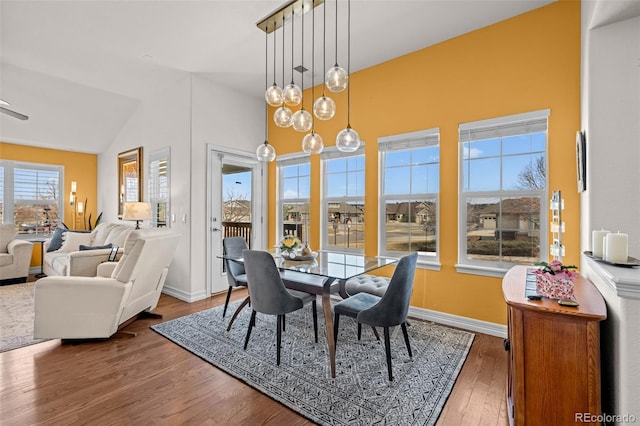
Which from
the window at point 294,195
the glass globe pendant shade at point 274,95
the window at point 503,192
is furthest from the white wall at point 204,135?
the window at point 503,192

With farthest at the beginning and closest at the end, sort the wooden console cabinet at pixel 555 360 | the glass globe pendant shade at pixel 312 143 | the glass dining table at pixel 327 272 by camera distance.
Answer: the glass globe pendant shade at pixel 312 143 → the glass dining table at pixel 327 272 → the wooden console cabinet at pixel 555 360

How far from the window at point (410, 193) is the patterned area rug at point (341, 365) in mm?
925

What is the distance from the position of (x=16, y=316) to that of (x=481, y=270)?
5.22 m

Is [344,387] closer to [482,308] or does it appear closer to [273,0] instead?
[482,308]

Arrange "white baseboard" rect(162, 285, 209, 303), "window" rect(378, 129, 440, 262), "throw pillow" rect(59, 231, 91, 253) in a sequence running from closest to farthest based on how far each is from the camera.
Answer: "window" rect(378, 129, 440, 262), "white baseboard" rect(162, 285, 209, 303), "throw pillow" rect(59, 231, 91, 253)

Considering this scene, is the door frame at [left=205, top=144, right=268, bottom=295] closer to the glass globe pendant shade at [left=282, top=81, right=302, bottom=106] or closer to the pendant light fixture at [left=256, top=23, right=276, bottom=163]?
the pendant light fixture at [left=256, top=23, right=276, bottom=163]

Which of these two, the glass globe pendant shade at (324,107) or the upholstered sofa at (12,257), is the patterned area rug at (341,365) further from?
the upholstered sofa at (12,257)

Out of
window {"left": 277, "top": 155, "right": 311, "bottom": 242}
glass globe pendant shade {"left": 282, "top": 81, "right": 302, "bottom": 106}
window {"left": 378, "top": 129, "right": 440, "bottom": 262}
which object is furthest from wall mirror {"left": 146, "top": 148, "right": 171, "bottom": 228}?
window {"left": 378, "top": 129, "right": 440, "bottom": 262}

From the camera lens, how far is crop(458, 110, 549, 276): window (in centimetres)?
282

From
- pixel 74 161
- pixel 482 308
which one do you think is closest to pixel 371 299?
pixel 482 308

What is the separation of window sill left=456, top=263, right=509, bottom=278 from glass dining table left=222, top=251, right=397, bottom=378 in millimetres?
866

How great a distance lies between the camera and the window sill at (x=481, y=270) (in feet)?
9.57

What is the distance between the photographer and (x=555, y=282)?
1448 millimetres

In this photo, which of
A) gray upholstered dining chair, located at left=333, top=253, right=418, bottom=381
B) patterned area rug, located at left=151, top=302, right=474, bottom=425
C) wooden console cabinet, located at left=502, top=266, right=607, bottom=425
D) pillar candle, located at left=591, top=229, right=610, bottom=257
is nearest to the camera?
wooden console cabinet, located at left=502, top=266, right=607, bottom=425
